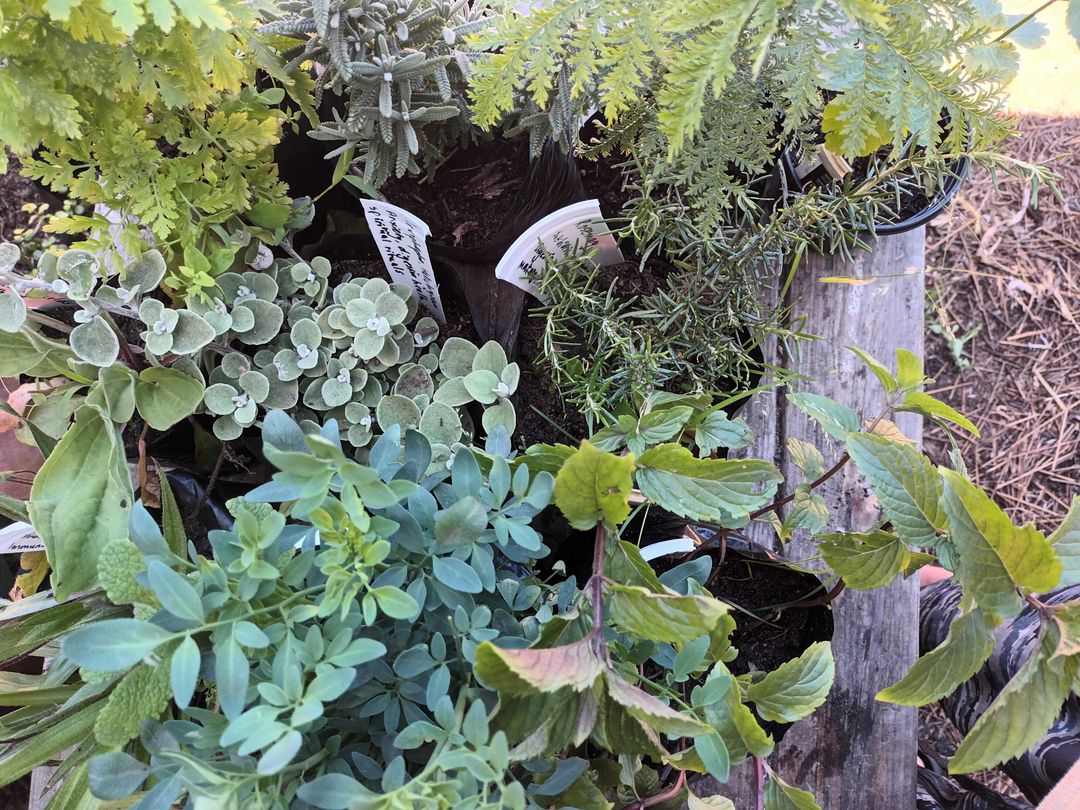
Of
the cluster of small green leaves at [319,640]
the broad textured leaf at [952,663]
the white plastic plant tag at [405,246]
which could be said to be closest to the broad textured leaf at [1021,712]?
the broad textured leaf at [952,663]

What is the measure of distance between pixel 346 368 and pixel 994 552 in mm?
693

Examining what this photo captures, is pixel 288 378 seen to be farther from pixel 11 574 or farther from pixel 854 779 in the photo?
pixel 854 779

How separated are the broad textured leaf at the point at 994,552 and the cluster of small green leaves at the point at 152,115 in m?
0.69

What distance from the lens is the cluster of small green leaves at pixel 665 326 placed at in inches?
32.7

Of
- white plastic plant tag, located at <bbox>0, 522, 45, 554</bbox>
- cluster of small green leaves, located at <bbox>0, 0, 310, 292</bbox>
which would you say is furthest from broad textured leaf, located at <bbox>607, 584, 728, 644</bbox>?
white plastic plant tag, located at <bbox>0, 522, 45, 554</bbox>

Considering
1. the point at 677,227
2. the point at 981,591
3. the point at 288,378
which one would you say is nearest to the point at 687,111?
the point at 677,227

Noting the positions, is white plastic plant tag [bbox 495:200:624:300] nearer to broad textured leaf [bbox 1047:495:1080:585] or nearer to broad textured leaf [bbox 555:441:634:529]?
broad textured leaf [bbox 555:441:634:529]

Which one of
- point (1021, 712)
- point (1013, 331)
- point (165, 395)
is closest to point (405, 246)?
point (165, 395)

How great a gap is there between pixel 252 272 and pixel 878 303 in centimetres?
87

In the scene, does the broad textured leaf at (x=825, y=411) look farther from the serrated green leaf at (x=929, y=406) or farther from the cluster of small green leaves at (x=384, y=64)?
the cluster of small green leaves at (x=384, y=64)

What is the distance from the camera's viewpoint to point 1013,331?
172cm

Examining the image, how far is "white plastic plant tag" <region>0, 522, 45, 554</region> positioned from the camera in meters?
0.78

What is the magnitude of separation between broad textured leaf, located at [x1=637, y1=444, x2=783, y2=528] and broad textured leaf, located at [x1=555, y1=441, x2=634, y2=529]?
0.21ft

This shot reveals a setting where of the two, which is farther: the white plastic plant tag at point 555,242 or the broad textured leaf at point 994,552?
the white plastic plant tag at point 555,242
